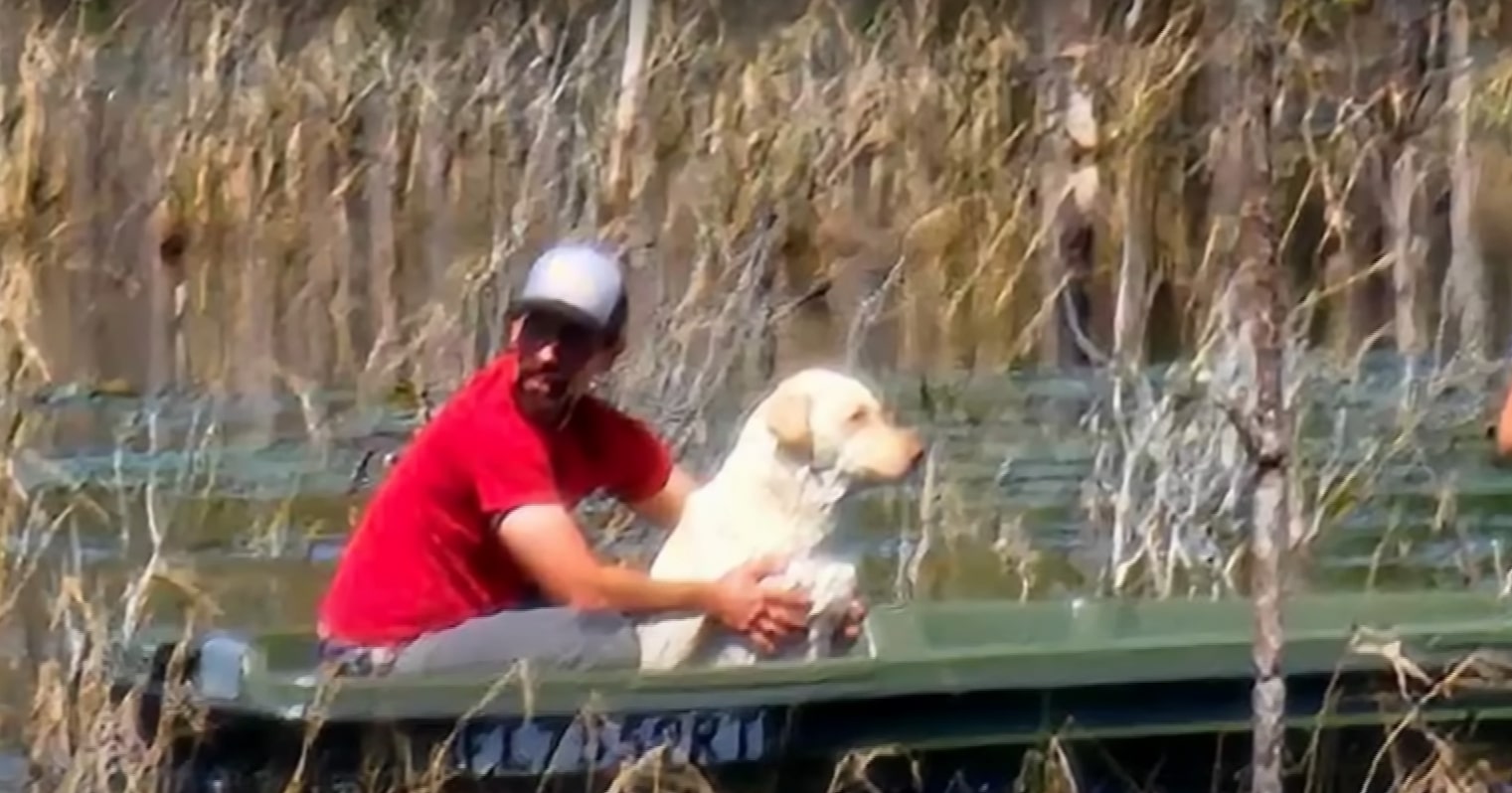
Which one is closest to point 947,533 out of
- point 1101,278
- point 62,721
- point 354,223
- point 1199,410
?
point 1199,410

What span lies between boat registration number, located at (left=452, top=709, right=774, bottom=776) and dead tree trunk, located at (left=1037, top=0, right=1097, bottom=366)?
3.24 metres

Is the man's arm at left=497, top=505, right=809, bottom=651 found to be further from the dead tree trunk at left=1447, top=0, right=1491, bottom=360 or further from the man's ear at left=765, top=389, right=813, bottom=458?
the dead tree trunk at left=1447, top=0, right=1491, bottom=360

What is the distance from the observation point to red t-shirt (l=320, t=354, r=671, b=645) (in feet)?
9.40

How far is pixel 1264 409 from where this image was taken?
2664 mm

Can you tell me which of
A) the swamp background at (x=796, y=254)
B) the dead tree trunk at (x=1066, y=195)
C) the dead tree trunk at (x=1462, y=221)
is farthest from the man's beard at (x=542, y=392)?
the dead tree trunk at (x=1462, y=221)

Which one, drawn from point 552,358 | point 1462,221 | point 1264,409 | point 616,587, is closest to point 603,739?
point 616,587

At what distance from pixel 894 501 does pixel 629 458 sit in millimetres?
1476

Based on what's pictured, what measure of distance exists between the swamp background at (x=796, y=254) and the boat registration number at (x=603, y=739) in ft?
3.28

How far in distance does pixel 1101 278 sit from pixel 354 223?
188cm

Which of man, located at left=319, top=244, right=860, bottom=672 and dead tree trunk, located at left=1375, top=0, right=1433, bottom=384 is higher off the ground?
dead tree trunk, located at left=1375, top=0, right=1433, bottom=384

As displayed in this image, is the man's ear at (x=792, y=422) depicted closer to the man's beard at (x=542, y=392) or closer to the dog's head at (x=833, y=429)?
the dog's head at (x=833, y=429)

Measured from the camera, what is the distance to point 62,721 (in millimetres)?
3062

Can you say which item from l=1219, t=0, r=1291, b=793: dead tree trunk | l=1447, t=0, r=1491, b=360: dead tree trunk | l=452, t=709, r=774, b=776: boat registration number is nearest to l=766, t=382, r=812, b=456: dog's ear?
l=452, t=709, r=774, b=776: boat registration number

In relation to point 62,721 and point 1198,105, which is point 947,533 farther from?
point 1198,105
